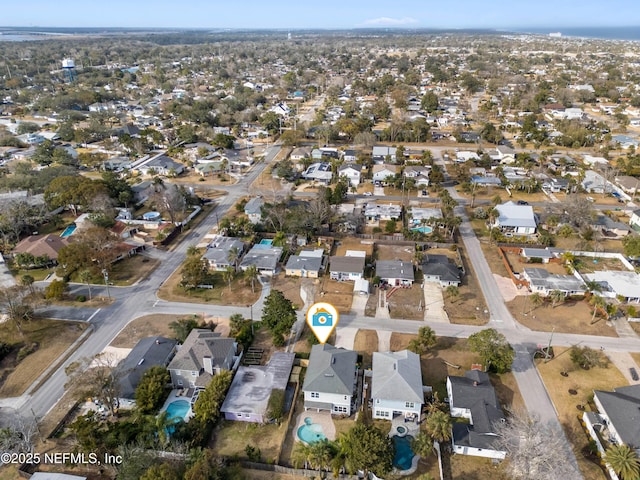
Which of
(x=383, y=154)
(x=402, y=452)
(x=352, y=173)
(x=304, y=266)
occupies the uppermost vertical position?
(x=383, y=154)

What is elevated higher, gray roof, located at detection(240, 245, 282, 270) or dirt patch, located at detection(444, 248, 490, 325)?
gray roof, located at detection(240, 245, 282, 270)

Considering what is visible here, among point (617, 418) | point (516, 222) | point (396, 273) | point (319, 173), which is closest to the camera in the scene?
point (617, 418)

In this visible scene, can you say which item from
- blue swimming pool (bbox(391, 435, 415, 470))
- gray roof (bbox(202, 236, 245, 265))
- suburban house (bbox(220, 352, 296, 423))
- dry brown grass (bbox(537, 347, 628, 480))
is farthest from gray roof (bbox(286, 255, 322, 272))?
dry brown grass (bbox(537, 347, 628, 480))

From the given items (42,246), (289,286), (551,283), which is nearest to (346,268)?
(289,286)

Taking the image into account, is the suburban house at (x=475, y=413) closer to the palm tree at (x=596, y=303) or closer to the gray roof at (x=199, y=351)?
the palm tree at (x=596, y=303)

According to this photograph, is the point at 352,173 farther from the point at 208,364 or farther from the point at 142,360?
the point at 142,360

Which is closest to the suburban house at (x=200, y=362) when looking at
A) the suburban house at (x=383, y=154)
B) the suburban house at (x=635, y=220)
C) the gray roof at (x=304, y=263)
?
the gray roof at (x=304, y=263)

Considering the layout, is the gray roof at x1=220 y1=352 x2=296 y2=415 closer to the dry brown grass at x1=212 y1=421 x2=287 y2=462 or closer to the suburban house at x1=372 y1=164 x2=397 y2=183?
the dry brown grass at x1=212 y1=421 x2=287 y2=462
